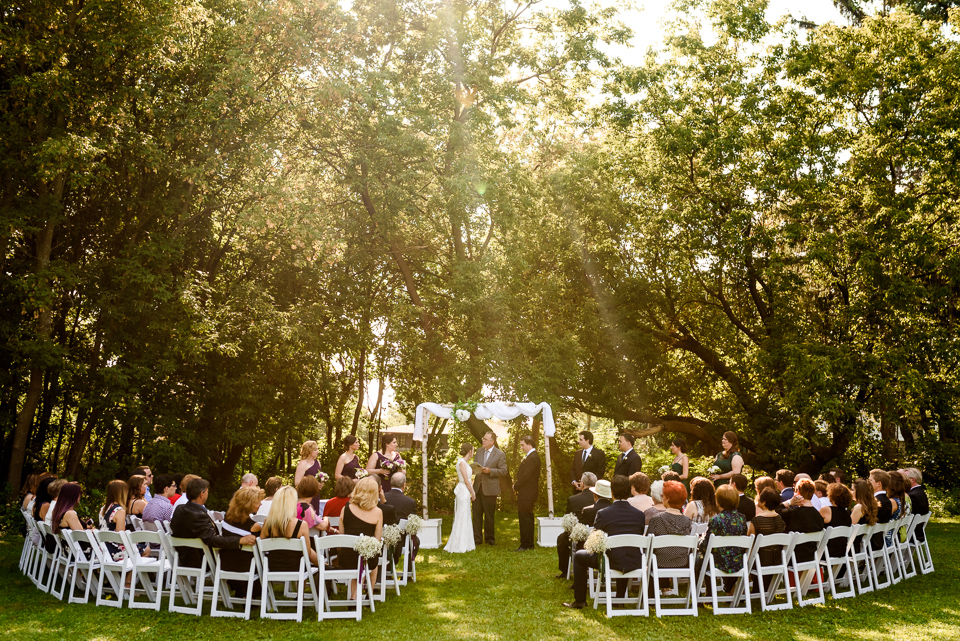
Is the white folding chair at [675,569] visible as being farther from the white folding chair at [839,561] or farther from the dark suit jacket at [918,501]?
the dark suit jacket at [918,501]

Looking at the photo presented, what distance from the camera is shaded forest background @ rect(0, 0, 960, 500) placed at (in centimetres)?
1457

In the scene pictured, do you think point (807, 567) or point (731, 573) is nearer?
point (731, 573)

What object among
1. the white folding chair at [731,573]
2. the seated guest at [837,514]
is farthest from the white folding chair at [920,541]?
the white folding chair at [731,573]

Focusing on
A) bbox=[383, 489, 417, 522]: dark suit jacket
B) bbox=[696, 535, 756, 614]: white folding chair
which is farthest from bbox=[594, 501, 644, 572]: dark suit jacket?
bbox=[383, 489, 417, 522]: dark suit jacket

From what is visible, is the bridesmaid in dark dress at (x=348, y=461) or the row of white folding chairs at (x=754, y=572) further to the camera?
the bridesmaid in dark dress at (x=348, y=461)

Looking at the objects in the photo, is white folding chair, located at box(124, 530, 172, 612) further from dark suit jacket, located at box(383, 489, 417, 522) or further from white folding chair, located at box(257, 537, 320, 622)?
dark suit jacket, located at box(383, 489, 417, 522)

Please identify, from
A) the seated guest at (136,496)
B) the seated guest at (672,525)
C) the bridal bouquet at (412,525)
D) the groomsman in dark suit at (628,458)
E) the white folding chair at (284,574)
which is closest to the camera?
the white folding chair at (284,574)

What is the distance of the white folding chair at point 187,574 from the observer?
23.4ft

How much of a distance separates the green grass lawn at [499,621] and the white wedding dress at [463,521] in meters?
2.77

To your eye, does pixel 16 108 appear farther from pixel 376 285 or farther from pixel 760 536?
pixel 760 536

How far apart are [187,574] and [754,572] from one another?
5910mm

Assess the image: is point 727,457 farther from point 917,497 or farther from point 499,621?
point 499,621

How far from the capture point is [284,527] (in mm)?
6887

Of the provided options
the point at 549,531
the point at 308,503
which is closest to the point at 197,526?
the point at 308,503
